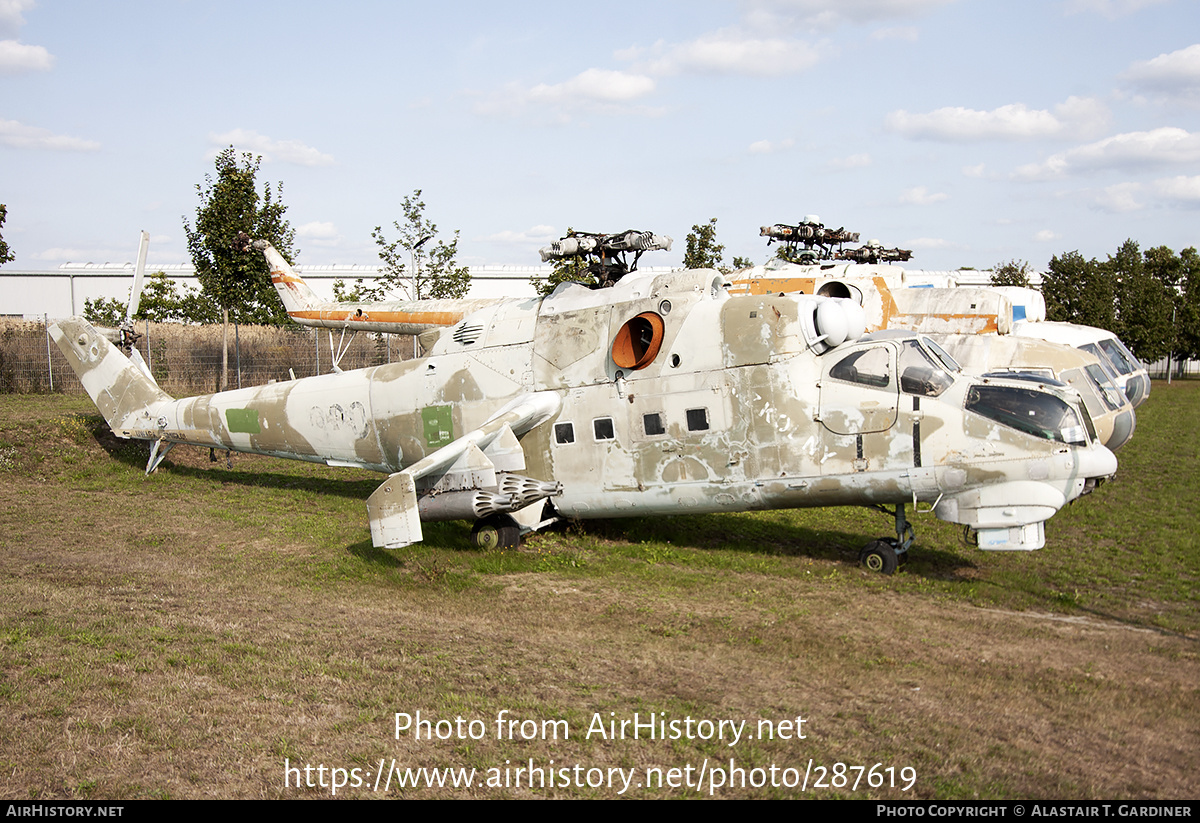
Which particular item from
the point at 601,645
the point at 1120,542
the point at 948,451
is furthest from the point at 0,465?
the point at 1120,542

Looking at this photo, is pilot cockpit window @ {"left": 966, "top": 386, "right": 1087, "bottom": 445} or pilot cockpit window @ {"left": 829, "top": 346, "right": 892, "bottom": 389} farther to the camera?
pilot cockpit window @ {"left": 829, "top": 346, "right": 892, "bottom": 389}

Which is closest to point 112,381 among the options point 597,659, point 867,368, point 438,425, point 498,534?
point 438,425

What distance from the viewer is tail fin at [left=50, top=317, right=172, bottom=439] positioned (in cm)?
1775

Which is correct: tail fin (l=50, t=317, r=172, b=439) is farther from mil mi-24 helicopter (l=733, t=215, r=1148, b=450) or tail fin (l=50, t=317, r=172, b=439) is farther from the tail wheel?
the tail wheel

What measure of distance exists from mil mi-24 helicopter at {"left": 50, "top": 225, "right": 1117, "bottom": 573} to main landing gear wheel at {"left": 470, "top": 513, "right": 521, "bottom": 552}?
3 centimetres

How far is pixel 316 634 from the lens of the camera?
29.3ft

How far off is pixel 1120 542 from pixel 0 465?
2137 centimetres

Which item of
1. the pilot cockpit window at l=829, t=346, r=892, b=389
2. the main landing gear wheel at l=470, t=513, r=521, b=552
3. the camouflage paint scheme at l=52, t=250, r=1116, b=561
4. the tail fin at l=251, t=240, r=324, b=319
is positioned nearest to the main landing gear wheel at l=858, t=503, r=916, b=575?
the camouflage paint scheme at l=52, t=250, r=1116, b=561

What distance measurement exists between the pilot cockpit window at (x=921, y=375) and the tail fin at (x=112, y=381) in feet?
48.5

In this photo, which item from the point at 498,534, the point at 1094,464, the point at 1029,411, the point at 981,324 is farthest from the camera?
the point at 981,324

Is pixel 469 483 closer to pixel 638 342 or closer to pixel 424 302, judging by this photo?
pixel 638 342

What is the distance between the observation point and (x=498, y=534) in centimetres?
1277

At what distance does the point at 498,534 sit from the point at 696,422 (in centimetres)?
354
